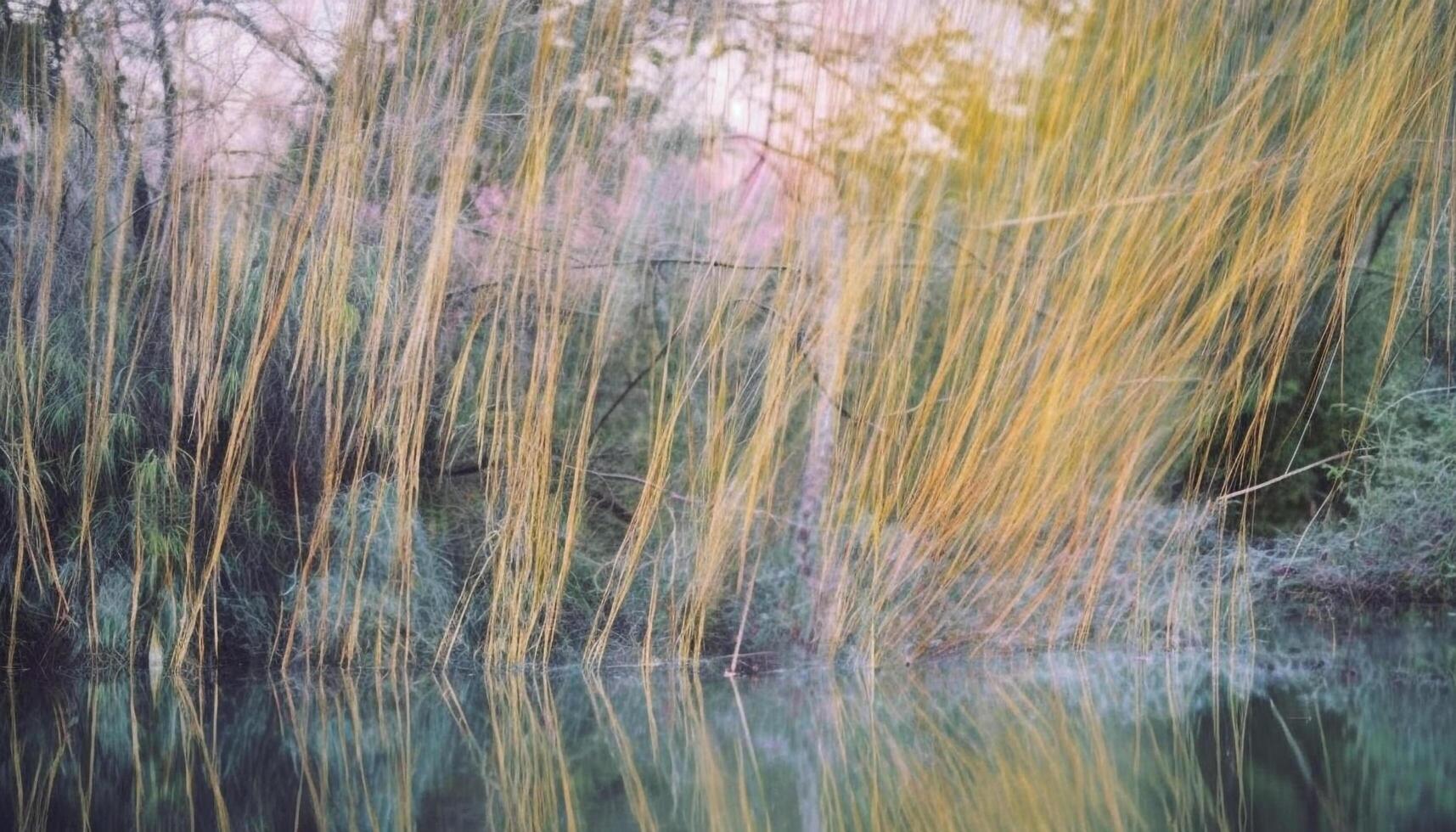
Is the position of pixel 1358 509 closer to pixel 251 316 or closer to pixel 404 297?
pixel 404 297

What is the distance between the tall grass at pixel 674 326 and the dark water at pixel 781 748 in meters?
0.17

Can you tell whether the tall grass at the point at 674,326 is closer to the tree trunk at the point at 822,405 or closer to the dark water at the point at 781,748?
the tree trunk at the point at 822,405

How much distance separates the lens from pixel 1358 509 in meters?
2.69

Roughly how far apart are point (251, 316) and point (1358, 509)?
7.23 ft

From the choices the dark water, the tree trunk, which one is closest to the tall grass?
the tree trunk

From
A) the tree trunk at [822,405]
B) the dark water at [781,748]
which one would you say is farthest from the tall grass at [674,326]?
the dark water at [781,748]

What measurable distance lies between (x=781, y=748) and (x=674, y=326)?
1.07 metres

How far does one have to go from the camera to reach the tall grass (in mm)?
2346

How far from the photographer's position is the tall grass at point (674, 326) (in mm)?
2346

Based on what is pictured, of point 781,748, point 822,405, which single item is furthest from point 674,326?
point 781,748

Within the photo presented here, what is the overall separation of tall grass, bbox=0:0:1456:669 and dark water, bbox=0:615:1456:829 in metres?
0.17

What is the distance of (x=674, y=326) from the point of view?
256 centimetres

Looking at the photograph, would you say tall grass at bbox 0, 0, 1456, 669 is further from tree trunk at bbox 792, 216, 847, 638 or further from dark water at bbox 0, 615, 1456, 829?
dark water at bbox 0, 615, 1456, 829

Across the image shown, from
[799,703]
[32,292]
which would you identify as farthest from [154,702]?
[799,703]
